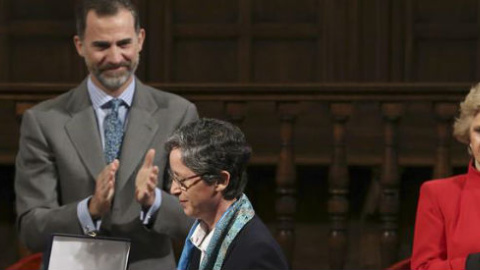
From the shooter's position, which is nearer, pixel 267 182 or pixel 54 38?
pixel 267 182

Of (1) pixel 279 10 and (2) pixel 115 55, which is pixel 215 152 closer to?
(2) pixel 115 55

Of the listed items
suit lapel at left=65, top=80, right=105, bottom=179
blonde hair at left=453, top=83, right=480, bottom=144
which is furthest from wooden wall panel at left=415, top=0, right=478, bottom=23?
suit lapel at left=65, top=80, right=105, bottom=179

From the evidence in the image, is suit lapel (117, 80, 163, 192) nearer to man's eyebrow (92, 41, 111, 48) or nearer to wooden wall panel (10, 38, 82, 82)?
man's eyebrow (92, 41, 111, 48)

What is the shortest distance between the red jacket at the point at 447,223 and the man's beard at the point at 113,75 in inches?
38.9

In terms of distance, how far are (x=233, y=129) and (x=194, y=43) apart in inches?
153

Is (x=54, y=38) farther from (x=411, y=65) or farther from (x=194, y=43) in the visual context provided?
(x=411, y=65)

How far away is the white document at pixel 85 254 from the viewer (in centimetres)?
287

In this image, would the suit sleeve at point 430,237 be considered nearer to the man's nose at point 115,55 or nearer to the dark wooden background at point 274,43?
the man's nose at point 115,55

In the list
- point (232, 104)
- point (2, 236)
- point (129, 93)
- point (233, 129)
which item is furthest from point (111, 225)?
point (2, 236)

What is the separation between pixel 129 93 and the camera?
3562mm

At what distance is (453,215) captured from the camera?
3367 mm

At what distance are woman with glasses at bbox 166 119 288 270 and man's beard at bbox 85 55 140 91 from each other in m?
0.65

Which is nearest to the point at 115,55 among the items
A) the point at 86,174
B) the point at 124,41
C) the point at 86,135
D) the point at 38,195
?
the point at 124,41

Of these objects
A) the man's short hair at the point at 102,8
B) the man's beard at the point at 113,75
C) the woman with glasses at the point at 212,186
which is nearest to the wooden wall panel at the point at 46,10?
the man's short hair at the point at 102,8
